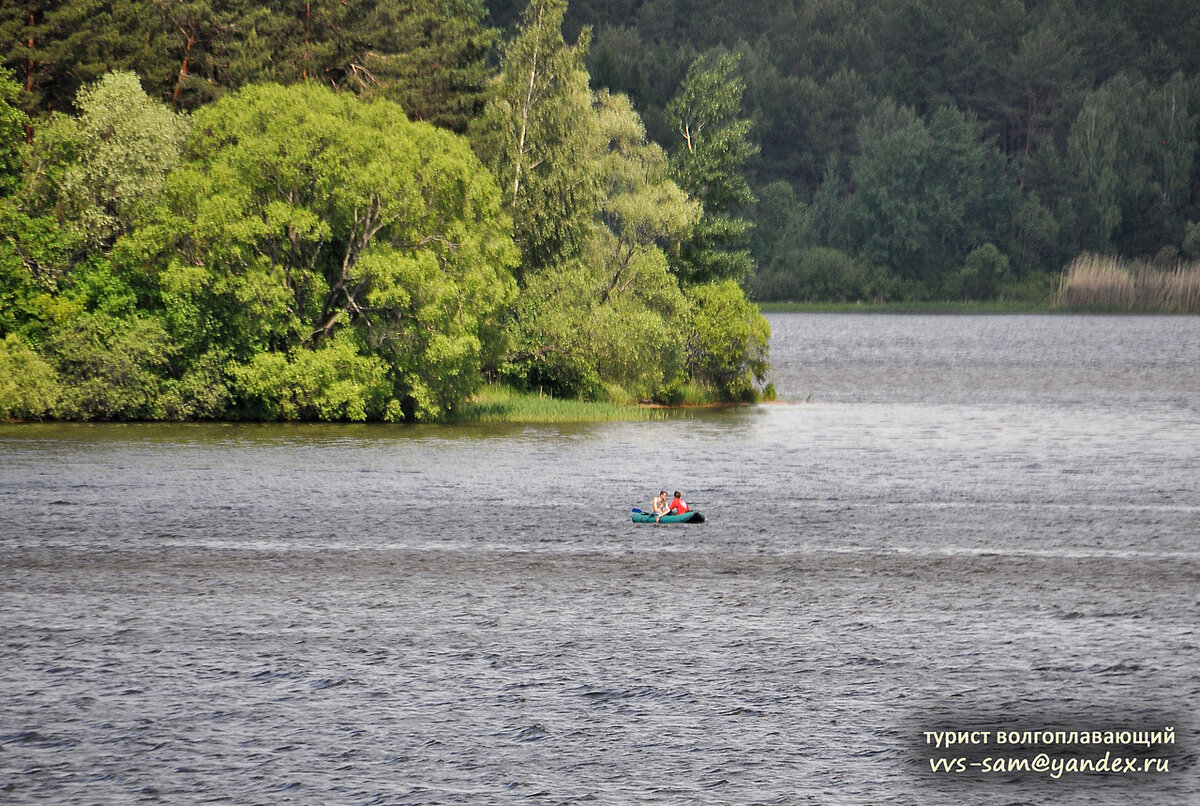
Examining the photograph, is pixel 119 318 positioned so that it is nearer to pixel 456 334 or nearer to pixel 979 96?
pixel 456 334

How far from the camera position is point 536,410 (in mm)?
66250

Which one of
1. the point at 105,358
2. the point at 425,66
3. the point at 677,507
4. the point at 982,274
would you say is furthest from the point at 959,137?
the point at 677,507

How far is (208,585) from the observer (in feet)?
88.5

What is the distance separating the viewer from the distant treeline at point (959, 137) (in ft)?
550

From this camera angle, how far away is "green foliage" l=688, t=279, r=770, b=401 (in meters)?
74.1

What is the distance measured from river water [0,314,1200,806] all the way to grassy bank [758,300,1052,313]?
12640 cm

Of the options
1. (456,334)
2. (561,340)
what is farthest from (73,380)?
(561,340)

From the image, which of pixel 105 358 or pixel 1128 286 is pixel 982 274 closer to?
Answer: pixel 1128 286

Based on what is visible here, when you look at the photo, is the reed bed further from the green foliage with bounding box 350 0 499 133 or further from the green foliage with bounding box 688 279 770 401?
the green foliage with bounding box 350 0 499 133

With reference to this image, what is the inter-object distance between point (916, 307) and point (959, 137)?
22.1 metres

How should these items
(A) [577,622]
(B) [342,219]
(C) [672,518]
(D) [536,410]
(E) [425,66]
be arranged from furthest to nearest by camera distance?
Answer: (E) [425,66] < (D) [536,410] < (B) [342,219] < (C) [672,518] < (A) [577,622]

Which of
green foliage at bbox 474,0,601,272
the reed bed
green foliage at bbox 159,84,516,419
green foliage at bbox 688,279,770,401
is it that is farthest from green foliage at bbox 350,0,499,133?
the reed bed

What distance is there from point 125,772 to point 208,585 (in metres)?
11.1

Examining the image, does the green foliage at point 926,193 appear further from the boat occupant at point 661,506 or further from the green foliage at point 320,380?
the boat occupant at point 661,506
